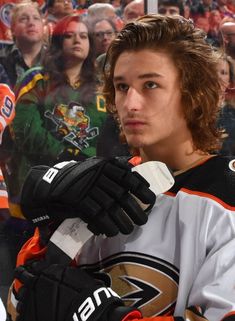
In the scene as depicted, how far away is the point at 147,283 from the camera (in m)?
0.80

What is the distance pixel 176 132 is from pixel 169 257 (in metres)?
0.21

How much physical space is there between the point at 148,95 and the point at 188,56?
89mm

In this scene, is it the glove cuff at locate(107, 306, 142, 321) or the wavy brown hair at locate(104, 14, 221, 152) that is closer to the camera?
the glove cuff at locate(107, 306, 142, 321)

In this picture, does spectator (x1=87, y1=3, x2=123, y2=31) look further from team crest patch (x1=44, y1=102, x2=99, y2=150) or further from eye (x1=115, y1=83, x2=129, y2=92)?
eye (x1=115, y1=83, x2=129, y2=92)

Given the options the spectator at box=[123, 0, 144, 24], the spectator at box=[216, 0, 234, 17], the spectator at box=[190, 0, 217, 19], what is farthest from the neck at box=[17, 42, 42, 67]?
the spectator at box=[216, 0, 234, 17]

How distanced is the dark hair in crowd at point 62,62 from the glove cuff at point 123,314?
107 centimetres

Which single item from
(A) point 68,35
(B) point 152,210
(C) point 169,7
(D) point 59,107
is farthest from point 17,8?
(B) point 152,210

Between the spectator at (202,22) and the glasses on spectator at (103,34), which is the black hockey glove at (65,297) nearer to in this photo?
the glasses on spectator at (103,34)

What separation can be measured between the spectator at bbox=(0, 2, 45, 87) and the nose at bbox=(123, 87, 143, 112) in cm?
84

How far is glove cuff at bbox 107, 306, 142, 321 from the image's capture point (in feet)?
2.35

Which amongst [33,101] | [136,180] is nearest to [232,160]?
[136,180]

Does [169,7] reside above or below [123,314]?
above

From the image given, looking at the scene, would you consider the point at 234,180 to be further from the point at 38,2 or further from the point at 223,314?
the point at 38,2

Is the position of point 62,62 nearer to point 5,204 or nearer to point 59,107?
point 59,107
